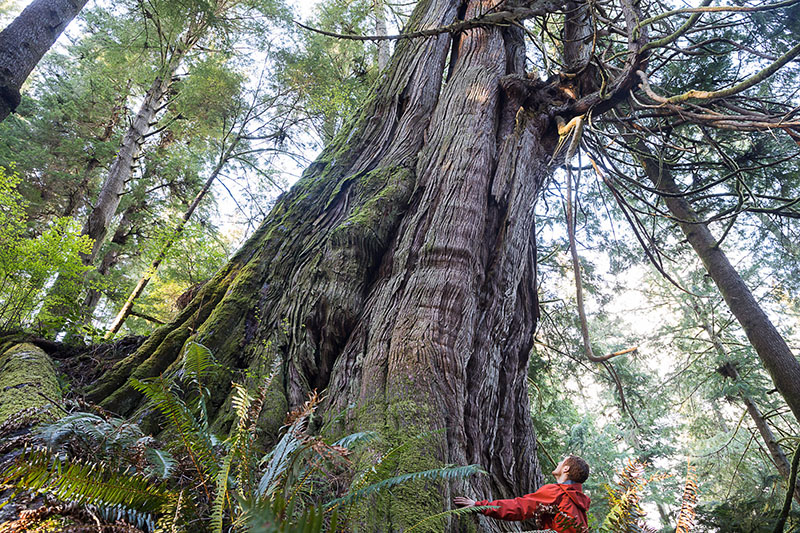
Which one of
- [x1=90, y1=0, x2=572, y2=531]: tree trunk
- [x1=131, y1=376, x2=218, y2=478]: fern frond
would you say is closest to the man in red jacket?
[x1=90, y1=0, x2=572, y2=531]: tree trunk

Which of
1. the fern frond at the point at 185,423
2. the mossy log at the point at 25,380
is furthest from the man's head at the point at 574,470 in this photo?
the mossy log at the point at 25,380

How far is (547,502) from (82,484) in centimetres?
198

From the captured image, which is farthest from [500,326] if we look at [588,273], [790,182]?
[790,182]

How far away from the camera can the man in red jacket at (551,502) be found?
1.85 metres

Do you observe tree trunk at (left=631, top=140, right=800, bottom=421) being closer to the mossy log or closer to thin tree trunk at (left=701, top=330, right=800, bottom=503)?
thin tree trunk at (left=701, top=330, right=800, bottom=503)

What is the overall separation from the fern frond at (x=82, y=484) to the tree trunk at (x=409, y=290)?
0.84 meters

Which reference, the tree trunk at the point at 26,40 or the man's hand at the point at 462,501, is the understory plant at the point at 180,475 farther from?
the tree trunk at the point at 26,40

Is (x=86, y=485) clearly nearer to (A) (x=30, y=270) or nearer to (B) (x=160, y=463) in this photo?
(B) (x=160, y=463)

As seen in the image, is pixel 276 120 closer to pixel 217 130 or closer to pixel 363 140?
Answer: pixel 217 130

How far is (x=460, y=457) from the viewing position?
2117mm

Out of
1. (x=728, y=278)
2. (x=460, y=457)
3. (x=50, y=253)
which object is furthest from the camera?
(x=728, y=278)

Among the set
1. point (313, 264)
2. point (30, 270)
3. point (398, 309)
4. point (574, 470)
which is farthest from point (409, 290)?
point (30, 270)

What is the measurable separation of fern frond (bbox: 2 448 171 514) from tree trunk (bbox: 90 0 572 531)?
0.84 m

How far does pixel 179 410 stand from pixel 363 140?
3.46 m
